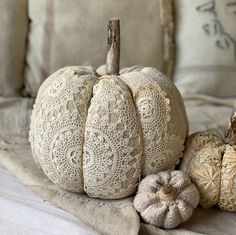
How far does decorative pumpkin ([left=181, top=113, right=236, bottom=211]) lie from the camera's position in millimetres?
885

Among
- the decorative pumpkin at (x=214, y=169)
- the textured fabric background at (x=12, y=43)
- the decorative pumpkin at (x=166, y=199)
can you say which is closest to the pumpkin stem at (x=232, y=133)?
the decorative pumpkin at (x=214, y=169)

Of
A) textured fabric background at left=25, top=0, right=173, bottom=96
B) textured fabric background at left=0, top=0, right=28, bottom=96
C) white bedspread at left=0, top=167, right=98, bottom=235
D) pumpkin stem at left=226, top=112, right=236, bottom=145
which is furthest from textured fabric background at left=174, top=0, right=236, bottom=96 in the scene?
white bedspread at left=0, top=167, right=98, bottom=235

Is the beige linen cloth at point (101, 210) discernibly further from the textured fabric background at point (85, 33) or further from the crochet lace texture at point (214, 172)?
the textured fabric background at point (85, 33)

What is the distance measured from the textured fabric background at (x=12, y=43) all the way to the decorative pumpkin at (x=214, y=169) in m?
0.63


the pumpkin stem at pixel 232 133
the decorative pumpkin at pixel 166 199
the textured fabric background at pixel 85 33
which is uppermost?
the textured fabric background at pixel 85 33

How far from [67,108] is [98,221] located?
182 mm

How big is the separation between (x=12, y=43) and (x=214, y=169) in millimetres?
703

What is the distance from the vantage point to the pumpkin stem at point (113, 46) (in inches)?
36.9

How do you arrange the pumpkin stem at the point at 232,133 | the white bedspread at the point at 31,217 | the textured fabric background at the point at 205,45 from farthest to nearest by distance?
the textured fabric background at the point at 205,45, the pumpkin stem at the point at 232,133, the white bedspread at the point at 31,217

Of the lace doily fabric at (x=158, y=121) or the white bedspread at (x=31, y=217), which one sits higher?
the lace doily fabric at (x=158, y=121)

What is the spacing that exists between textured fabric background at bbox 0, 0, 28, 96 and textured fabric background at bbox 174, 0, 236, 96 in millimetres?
416

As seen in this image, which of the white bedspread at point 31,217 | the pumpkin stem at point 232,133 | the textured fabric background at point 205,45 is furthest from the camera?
the textured fabric background at point 205,45

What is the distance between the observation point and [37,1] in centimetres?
139

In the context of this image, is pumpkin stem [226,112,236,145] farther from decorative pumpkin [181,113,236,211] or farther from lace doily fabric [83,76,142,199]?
lace doily fabric [83,76,142,199]
